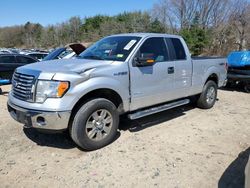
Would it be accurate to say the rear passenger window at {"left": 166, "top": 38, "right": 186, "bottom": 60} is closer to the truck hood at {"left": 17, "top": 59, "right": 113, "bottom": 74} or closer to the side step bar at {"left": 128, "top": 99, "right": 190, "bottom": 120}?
the side step bar at {"left": 128, "top": 99, "right": 190, "bottom": 120}

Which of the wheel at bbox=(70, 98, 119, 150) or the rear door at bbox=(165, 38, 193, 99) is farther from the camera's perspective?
the rear door at bbox=(165, 38, 193, 99)

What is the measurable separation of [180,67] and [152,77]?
3.28 feet

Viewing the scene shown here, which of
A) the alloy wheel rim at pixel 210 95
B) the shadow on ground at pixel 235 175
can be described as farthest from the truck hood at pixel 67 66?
the alloy wheel rim at pixel 210 95

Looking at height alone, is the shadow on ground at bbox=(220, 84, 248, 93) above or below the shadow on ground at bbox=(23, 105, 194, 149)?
below

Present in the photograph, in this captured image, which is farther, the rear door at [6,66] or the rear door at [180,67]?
the rear door at [6,66]

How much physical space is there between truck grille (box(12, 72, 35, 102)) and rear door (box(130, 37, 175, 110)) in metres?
1.74

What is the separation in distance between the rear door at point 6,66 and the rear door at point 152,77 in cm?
849

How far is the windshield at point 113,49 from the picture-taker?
200 inches

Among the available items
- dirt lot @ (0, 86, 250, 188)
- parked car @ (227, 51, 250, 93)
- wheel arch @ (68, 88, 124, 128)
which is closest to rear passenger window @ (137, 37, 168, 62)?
wheel arch @ (68, 88, 124, 128)

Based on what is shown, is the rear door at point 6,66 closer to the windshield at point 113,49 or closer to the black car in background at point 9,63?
the black car in background at point 9,63

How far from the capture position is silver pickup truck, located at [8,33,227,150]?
4.09 metres

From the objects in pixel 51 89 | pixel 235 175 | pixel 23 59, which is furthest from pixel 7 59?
pixel 235 175

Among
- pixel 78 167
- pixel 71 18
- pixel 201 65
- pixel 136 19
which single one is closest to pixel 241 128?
pixel 201 65

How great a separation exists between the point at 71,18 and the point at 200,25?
44.9 m
